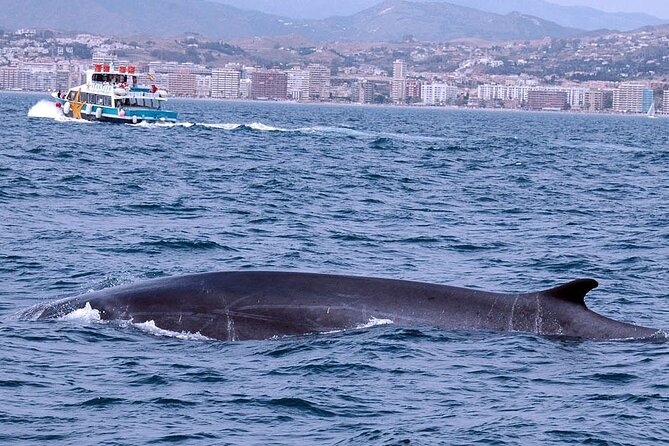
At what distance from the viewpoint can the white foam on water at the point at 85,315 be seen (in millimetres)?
14172

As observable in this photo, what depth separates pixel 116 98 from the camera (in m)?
76.4

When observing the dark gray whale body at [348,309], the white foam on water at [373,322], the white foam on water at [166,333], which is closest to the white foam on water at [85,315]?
the dark gray whale body at [348,309]

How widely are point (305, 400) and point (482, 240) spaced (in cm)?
1326

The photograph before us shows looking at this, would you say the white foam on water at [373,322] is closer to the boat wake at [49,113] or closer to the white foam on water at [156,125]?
the white foam on water at [156,125]

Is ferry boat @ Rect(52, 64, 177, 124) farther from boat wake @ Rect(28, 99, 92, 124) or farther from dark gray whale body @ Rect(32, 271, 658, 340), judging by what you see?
dark gray whale body @ Rect(32, 271, 658, 340)

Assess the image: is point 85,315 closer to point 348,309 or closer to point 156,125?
point 348,309

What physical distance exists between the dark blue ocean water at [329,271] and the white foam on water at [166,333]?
54 mm

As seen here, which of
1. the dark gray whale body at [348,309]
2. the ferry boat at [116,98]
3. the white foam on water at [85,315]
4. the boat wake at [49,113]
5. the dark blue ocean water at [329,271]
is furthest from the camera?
the boat wake at [49,113]

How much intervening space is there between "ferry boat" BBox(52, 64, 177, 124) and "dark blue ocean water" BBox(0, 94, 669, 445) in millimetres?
31214

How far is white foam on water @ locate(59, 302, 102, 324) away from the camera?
558 inches

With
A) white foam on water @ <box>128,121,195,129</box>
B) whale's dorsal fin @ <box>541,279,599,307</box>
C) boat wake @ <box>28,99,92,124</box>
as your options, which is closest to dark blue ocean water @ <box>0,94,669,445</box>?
whale's dorsal fin @ <box>541,279,599,307</box>

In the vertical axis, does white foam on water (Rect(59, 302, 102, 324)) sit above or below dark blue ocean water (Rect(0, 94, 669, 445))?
above

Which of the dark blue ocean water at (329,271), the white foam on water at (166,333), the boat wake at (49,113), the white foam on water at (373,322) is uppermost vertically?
the boat wake at (49,113)

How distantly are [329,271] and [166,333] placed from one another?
6327 millimetres
